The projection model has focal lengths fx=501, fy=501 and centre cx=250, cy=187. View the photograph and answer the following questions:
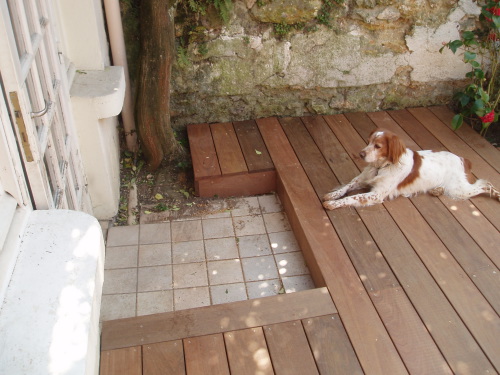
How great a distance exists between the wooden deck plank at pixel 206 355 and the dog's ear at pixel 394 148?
1.69 metres

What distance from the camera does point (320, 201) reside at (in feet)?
12.4

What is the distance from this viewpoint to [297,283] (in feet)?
10.9

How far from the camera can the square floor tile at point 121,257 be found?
3413 mm

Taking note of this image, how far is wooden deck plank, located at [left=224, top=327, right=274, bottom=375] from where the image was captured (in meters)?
2.57

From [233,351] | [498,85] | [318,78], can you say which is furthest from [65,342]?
[498,85]

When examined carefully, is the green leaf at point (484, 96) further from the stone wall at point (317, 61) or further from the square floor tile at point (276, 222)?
the square floor tile at point (276, 222)

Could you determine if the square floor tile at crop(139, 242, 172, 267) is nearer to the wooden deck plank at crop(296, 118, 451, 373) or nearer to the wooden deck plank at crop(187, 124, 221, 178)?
the wooden deck plank at crop(187, 124, 221, 178)

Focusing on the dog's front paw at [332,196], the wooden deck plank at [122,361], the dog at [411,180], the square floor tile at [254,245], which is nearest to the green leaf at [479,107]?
the dog at [411,180]

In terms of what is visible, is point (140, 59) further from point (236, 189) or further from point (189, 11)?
point (236, 189)

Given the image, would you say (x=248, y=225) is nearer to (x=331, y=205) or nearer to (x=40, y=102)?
(x=331, y=205)

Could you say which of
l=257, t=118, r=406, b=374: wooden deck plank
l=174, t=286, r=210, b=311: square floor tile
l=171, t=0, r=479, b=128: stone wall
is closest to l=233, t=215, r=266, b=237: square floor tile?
l=257, t=118, r=406, b=374: wooden deck plank

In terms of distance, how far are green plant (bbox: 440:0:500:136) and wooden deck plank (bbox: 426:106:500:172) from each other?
4.2 inches

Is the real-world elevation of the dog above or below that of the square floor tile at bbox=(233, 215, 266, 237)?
above

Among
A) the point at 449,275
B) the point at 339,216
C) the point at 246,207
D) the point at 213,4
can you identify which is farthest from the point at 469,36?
the point at 246,207
